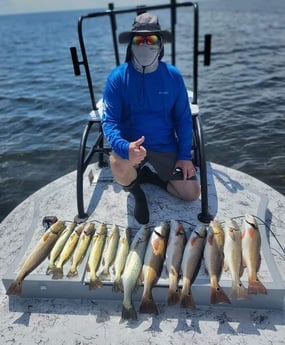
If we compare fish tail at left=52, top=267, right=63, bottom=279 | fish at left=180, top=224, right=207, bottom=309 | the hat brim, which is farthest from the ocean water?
fish at left=180, top=224, right=207, bottom=309

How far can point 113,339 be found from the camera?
2861 mm

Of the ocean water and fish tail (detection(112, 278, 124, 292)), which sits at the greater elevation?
fish tail (detection(112, 278, 124, 292))

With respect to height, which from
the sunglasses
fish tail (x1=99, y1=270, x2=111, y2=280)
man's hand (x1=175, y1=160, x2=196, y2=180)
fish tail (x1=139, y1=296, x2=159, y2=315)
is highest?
the sunglasses

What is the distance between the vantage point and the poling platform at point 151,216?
3107mm

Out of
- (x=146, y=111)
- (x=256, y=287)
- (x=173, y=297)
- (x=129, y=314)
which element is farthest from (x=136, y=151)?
(x=256, y=287)

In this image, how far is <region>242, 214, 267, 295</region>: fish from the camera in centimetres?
290

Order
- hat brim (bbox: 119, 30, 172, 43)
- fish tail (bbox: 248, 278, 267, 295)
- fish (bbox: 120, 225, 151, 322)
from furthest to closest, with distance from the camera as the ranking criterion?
hat brim (bbox: 119, 30, 172, 43), fish (bbox: 120, 225, 151, 322), fish tail (bbox: 248, 278, 267, 295)

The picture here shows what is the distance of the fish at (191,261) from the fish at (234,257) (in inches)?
9.4

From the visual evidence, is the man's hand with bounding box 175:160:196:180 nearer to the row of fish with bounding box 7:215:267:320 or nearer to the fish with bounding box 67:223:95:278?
the row of fish with bounding box 7:215:267:320

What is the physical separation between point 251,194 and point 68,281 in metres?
2.58

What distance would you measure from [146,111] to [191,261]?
5.59 feet


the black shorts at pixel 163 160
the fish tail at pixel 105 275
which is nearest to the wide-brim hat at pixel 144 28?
the black shorts at pixel 163 160

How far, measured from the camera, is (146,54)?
350 centimetres

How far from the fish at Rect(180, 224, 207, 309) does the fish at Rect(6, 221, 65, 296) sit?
143cm
